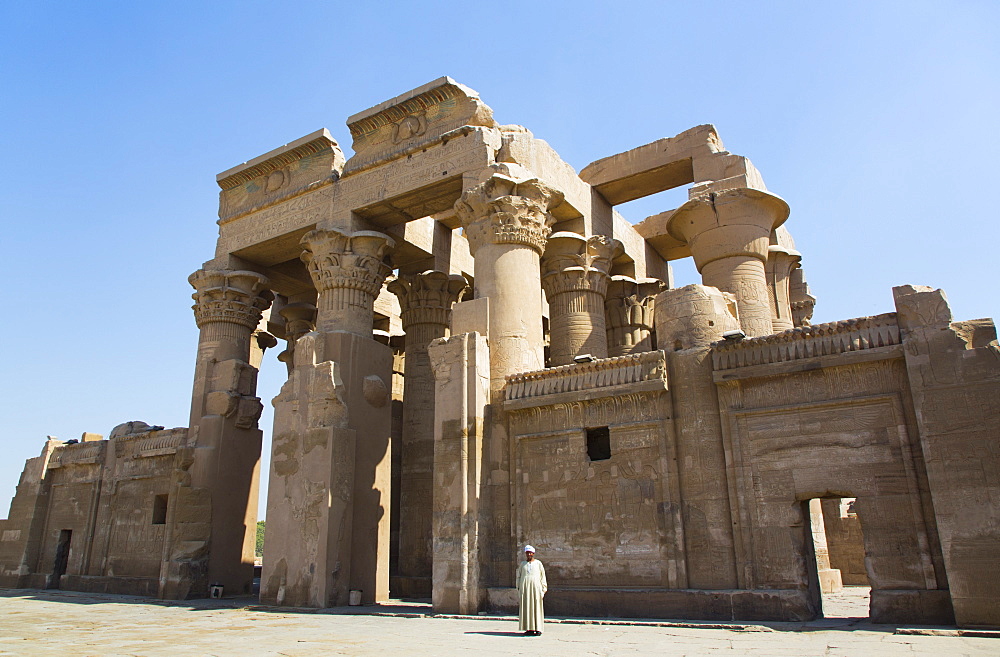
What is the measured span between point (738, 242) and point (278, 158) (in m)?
9.23

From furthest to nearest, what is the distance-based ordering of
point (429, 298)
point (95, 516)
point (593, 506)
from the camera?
point (95, 516)
point (429, 298)
point (593, 506)

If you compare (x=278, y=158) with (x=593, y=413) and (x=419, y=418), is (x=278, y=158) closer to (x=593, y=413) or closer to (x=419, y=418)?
(x=419, y=418)

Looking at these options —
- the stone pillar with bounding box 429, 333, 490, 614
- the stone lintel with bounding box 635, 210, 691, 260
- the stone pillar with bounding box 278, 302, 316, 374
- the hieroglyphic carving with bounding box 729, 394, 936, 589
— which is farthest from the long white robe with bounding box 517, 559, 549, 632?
the stone pillar with bounding box 278, 302, 316, 374

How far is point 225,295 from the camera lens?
15.1m

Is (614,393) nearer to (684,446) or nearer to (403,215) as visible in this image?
(684,446)

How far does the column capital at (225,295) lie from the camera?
15125mm

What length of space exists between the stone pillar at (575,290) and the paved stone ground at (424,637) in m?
5.56

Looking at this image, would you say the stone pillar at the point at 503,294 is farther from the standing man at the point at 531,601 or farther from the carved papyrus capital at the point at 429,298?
the carved papyrus capital at the point at 429,298

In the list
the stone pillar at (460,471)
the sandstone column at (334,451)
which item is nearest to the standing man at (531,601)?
the stone pillar at (460,471)

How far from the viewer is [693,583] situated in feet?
27.5

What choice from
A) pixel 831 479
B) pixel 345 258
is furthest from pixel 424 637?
pixel 345 258

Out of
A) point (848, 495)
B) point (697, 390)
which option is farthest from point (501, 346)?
point (848, 495)

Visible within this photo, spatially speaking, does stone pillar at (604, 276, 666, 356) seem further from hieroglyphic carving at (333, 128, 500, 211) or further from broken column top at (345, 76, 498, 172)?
broken column top at (345, 76, 498, 172)

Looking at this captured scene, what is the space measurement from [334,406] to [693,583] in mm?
6232
